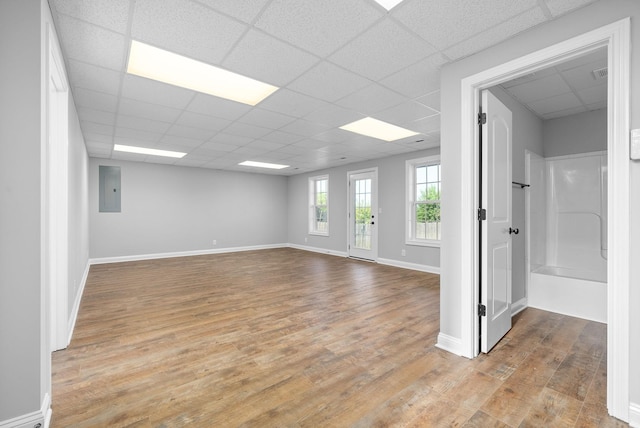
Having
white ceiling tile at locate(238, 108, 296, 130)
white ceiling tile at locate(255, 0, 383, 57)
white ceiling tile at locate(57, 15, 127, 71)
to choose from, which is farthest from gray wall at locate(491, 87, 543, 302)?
white ceiling tile at locate(57, 15, 127, 71)

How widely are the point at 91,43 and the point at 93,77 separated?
676 millimetres

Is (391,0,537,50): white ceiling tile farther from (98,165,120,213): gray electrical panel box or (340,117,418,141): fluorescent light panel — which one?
(98,165,120,213): gray electrical panel box

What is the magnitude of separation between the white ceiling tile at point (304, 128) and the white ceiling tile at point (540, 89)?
7.78 feet

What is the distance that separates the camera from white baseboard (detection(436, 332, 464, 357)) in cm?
234

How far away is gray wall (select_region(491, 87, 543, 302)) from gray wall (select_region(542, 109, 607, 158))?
1.68 ft

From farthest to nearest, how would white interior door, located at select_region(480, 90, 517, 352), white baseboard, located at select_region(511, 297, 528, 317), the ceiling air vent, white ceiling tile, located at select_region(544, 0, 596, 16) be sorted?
1. white baseboard, located at select_region(511, 297, 528, 317)
2. the ceiling air vent
3. white interior door, located at select_region(480, 90, 517, 352)
4. white ceiling tile, located at select_region(544, 0, 596, 16)

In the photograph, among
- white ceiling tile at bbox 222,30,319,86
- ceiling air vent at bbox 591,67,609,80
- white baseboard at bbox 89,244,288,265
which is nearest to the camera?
white ceiling tile at bbox 222,30,319,86

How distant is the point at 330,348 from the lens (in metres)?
2.46

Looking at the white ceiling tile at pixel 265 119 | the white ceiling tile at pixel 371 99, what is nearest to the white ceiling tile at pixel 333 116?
the white ceiling tile at pixel 371 99

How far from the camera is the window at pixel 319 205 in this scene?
27.8ft

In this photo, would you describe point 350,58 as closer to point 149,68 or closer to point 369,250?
point 149,68

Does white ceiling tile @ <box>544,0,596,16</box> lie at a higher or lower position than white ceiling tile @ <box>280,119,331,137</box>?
lower

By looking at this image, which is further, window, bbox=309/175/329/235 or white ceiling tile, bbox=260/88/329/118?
window, bbox=309/175/329/235

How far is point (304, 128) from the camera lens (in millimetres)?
4320
